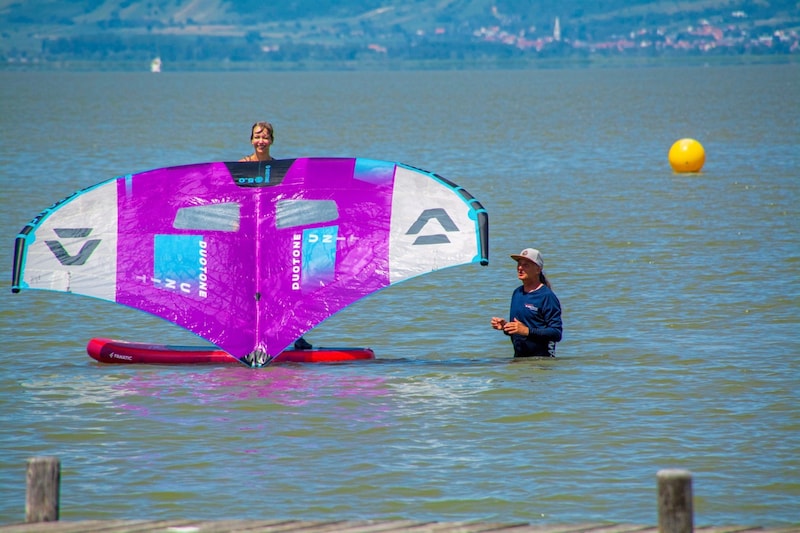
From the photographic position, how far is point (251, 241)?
497 inches

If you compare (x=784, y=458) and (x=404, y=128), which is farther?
(x=404, y=128)

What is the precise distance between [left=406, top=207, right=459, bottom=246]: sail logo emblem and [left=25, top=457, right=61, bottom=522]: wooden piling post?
227 inches

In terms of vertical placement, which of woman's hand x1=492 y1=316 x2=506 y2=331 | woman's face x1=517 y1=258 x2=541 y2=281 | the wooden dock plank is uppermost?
woman's face x1=517 y1=258 x2=541 y2=281

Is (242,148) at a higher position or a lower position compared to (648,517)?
higher

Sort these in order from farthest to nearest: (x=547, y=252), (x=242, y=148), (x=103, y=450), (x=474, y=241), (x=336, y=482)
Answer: (x=242, y=148) → (x=547, y=252) → (x=474, y=241) → (x=103, y=450) → (x=336, y=482)

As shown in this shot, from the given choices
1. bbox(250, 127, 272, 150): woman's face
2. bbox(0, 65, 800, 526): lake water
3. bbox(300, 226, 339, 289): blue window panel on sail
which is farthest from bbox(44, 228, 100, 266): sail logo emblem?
bbox(300, 226, 339, 289): blue window panel on sail

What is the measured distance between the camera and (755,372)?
1247 cm

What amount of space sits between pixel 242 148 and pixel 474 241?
35478 millimetres

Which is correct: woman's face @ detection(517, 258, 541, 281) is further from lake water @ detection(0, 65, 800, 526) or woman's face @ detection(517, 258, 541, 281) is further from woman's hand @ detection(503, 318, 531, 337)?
lake water @ detection(0, 65, 800, 526)

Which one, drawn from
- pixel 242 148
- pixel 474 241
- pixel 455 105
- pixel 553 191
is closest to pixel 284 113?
pixel 455 105

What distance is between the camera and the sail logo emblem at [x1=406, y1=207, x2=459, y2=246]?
487 inches

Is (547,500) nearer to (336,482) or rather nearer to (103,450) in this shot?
(336,482)

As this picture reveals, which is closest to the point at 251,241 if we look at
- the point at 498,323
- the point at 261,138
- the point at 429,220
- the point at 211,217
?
the point at 211,217

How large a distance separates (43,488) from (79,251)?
5.62 meters
